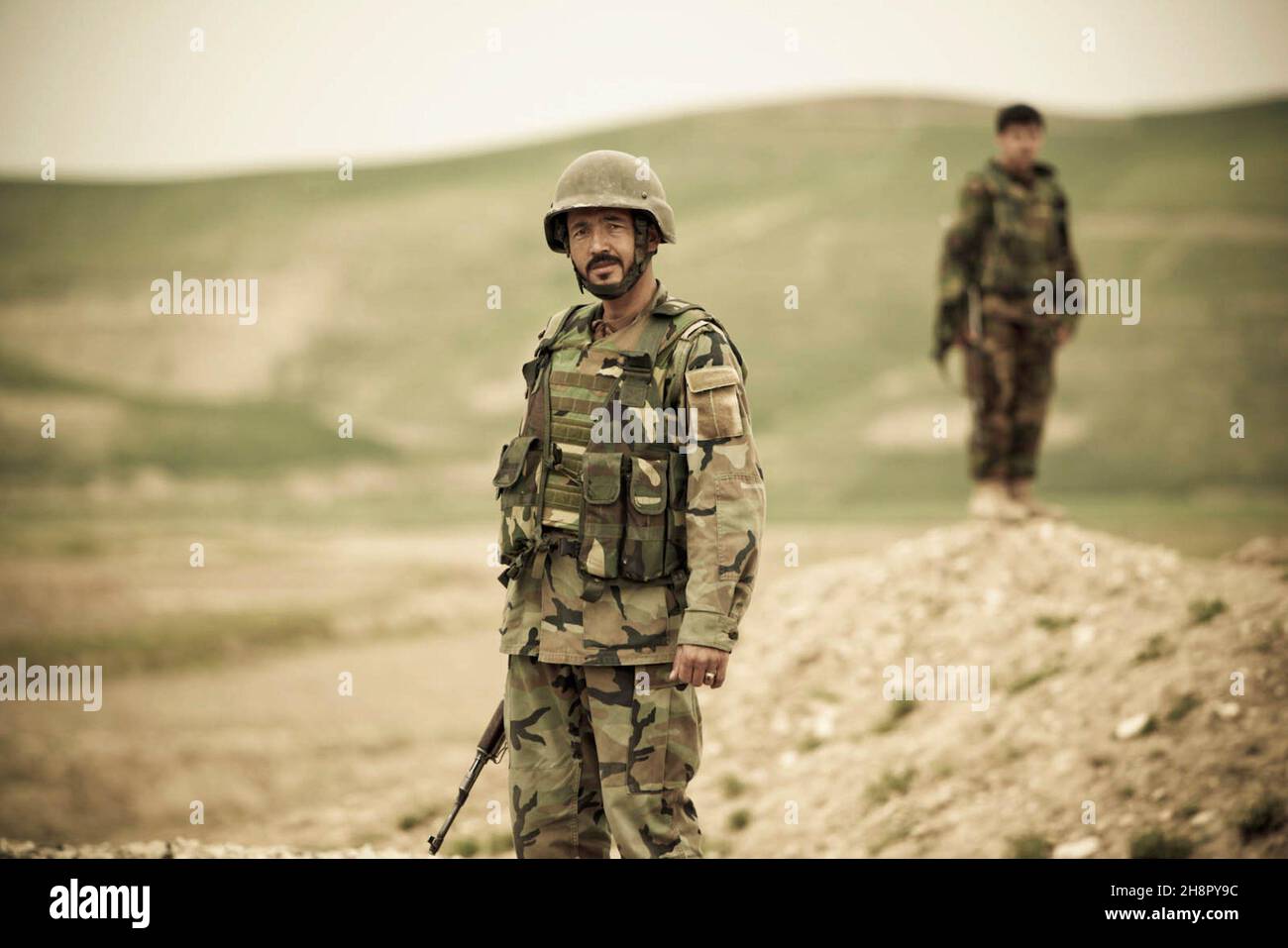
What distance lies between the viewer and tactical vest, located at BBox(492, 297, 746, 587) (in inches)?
172

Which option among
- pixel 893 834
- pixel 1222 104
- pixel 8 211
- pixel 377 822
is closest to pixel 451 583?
pixel 377 822

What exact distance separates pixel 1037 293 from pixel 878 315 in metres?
21.7

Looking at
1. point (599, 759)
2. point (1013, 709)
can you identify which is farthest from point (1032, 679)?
point (599, 759)

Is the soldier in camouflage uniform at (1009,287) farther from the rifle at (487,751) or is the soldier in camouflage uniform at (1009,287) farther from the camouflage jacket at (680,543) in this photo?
the rifle at (487,751)

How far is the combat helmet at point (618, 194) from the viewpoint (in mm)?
4418

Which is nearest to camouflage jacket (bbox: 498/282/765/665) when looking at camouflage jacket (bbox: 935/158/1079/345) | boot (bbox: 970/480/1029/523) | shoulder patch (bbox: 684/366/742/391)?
shoulder patch (bbox: 684/366/742/391)

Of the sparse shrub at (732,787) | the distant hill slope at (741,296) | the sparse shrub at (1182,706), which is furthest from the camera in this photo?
the distant hill slope at (741,296)

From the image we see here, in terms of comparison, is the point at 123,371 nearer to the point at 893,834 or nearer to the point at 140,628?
the point at 140,628

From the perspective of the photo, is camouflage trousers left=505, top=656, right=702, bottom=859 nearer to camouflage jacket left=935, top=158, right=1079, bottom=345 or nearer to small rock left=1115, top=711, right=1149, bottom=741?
small rock left=1115, top=711, right=1149, bottom=741

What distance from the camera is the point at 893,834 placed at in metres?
7.52

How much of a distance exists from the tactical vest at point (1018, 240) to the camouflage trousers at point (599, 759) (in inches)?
243

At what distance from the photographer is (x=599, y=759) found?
4.34 meters

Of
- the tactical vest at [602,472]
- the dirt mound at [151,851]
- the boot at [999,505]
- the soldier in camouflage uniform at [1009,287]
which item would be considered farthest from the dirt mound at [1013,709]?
the tactical vest at [602,472]

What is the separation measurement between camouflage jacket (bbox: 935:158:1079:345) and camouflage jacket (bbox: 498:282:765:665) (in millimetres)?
5786
